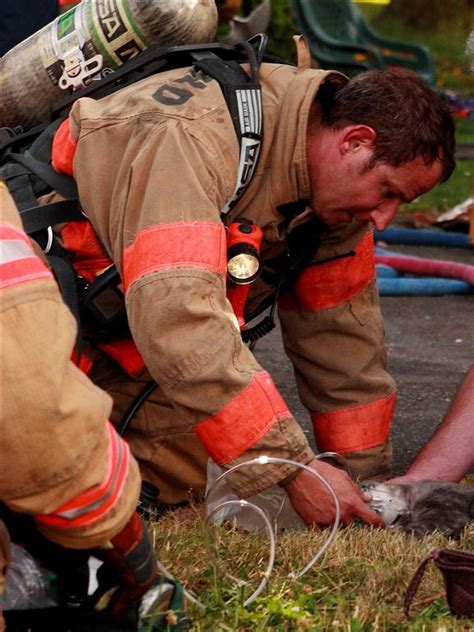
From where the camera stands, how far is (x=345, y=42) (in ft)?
38.5

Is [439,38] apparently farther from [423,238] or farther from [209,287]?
[209,287]

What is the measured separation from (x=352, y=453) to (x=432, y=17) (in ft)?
66.6

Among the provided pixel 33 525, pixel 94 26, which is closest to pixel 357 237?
pixel 94 26

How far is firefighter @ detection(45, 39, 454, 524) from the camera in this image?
122 inches

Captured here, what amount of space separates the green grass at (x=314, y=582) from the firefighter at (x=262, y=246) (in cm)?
18

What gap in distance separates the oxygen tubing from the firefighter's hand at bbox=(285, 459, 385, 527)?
16.7 ft

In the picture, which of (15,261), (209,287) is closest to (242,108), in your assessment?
(209,287)

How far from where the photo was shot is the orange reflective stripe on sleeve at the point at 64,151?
11.7 ft

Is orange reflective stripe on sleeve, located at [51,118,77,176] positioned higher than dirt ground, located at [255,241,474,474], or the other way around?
orange reflective stripe on sleeve, located at [51,118,77,176]

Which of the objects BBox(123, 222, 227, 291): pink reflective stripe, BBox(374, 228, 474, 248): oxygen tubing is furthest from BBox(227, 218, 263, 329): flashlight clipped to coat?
BBox(374, 228, 474, 248): oxygen tubing

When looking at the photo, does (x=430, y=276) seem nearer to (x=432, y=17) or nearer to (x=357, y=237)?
(x=357, y=237)

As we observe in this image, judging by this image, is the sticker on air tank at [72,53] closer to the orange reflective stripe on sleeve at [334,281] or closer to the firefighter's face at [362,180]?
the firefighter's face at [362,180]

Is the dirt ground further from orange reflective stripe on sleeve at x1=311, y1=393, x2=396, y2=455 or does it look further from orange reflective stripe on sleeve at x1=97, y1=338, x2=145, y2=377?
orange reflective stripe on sleeve at x1=97, y1=338, x2=145, y2=377

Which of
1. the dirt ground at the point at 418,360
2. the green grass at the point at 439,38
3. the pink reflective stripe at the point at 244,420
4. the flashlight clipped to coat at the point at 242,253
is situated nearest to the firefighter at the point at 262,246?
the pink reflective stripe at the point at 244,420
